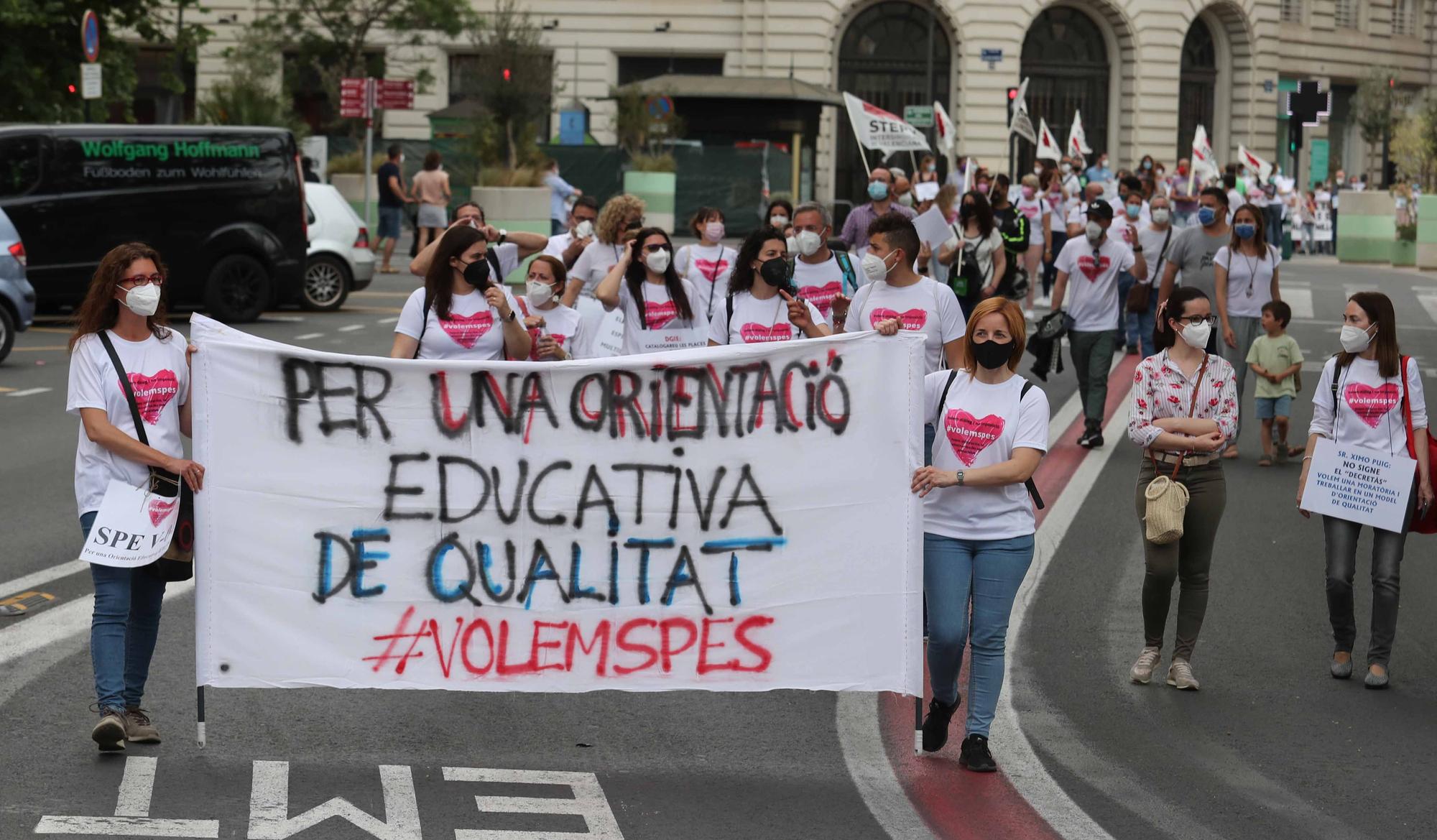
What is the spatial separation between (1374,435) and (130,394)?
4.66 m

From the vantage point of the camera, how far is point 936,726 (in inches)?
254

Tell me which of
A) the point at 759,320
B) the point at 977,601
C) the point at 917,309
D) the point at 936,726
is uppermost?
the point at 917,309

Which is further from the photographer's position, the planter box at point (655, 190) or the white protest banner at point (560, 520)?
the planter box at point (655, 190)

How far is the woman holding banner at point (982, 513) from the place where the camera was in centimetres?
625

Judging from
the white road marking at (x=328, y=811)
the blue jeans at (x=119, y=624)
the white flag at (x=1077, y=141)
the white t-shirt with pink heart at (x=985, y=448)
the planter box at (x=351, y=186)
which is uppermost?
the white flag at (x=1077, y=141)

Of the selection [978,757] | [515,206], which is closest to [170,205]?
[515,206]

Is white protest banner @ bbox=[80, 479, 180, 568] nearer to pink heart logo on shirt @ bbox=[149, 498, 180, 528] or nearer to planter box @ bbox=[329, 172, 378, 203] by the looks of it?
pink heart logo on shirt @ bbox=[149, 498, 180, 528]

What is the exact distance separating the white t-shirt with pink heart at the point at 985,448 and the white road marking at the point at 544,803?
139cm

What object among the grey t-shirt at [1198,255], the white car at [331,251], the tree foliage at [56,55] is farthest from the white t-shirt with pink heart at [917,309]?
the tree foliage at [56,55]

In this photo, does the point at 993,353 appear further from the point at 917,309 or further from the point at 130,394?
the point at 130,394

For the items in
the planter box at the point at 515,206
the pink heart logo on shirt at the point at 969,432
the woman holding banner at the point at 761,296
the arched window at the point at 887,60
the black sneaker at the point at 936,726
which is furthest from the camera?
the arched window at the point at 887,60

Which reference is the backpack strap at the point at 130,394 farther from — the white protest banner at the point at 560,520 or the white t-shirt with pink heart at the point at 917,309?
the white t-shirt with pink heart at the point at 917,309

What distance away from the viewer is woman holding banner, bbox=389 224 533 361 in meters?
7.50

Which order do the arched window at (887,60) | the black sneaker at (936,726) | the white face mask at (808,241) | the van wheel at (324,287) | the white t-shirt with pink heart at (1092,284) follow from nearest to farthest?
the black sneaker at (936,726) → the white face mask at (808,241) → the white t-shirt with pink heart at (1092,284) → the van wheel at (324,287) → the arched window at (887,60)
